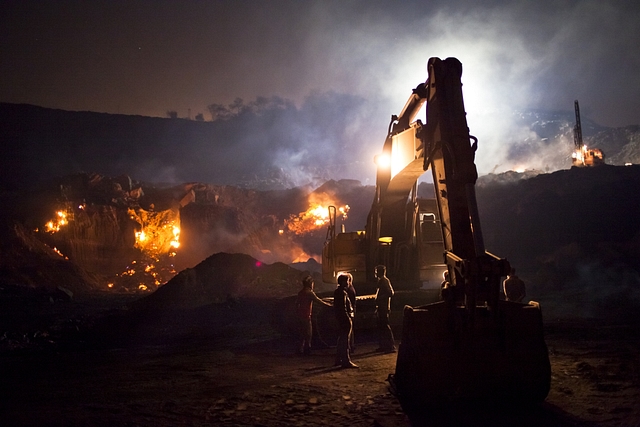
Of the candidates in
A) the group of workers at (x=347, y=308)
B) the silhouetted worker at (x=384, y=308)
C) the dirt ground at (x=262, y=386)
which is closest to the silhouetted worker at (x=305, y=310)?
the group of workers at (x=347, y=308)

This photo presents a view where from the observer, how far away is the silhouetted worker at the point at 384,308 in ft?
30.7

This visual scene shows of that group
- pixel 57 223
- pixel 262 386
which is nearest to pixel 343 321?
pixel 262 386

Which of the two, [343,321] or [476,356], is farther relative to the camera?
[343,321]

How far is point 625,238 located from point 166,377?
111ft

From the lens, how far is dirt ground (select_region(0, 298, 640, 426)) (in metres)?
5.29

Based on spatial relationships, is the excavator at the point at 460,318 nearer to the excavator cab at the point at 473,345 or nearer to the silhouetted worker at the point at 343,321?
the excavator cab at the point at 473,345

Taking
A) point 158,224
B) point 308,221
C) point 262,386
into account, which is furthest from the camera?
point 308,221

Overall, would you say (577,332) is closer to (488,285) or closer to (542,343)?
(542,343)

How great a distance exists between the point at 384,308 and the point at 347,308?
4.16 ft

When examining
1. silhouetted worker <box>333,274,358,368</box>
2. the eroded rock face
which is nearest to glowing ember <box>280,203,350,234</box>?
the eroded rock face

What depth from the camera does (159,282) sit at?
3622cm

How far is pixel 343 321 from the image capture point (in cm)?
834

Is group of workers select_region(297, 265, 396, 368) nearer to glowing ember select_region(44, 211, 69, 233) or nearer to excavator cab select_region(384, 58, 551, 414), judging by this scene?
excavator cab select_region(384, 58, 551, 414)

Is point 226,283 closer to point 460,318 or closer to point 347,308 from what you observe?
point 347,308
